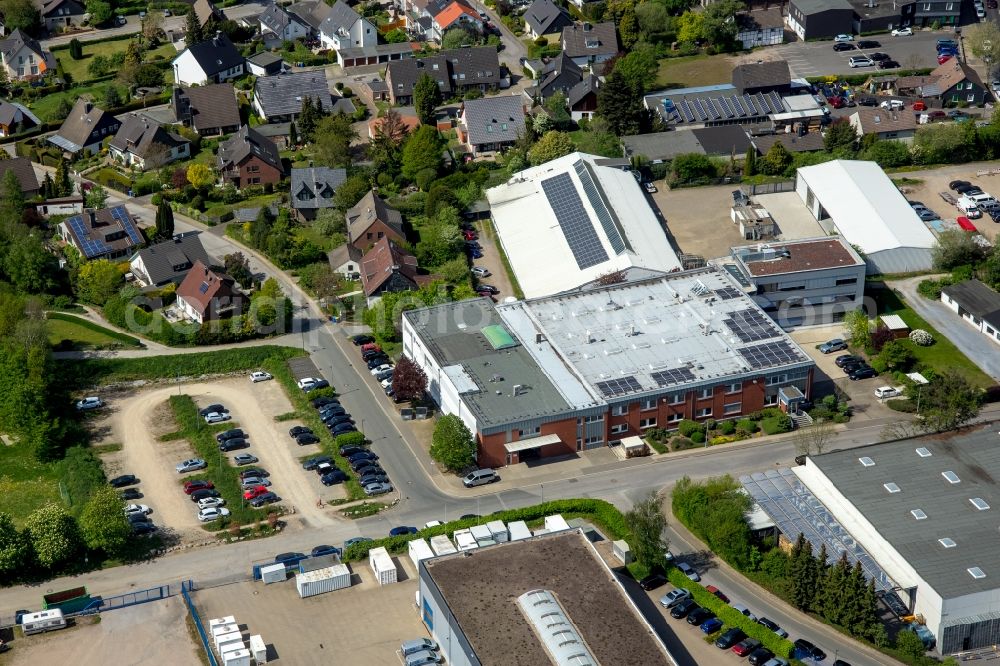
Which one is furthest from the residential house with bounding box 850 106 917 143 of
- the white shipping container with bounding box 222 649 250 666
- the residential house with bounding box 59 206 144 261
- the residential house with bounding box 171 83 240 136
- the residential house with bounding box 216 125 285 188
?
the white shipping container with bounding box 222 649 250 666

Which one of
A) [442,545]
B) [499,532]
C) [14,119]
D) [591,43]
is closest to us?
[442,545]

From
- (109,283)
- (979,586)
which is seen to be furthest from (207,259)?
(979,586)

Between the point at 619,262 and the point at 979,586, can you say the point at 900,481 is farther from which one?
the point at 619,262

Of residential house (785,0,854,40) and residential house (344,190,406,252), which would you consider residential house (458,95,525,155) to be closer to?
residential house (344,190,406,252)

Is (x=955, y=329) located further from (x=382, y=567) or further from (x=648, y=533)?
(x=382, y=567)

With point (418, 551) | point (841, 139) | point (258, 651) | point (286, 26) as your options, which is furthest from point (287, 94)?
point (258, 651)

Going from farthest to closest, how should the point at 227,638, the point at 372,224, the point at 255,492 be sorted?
the point at 372,224 < the point at 255,492 < the point at 227,638
